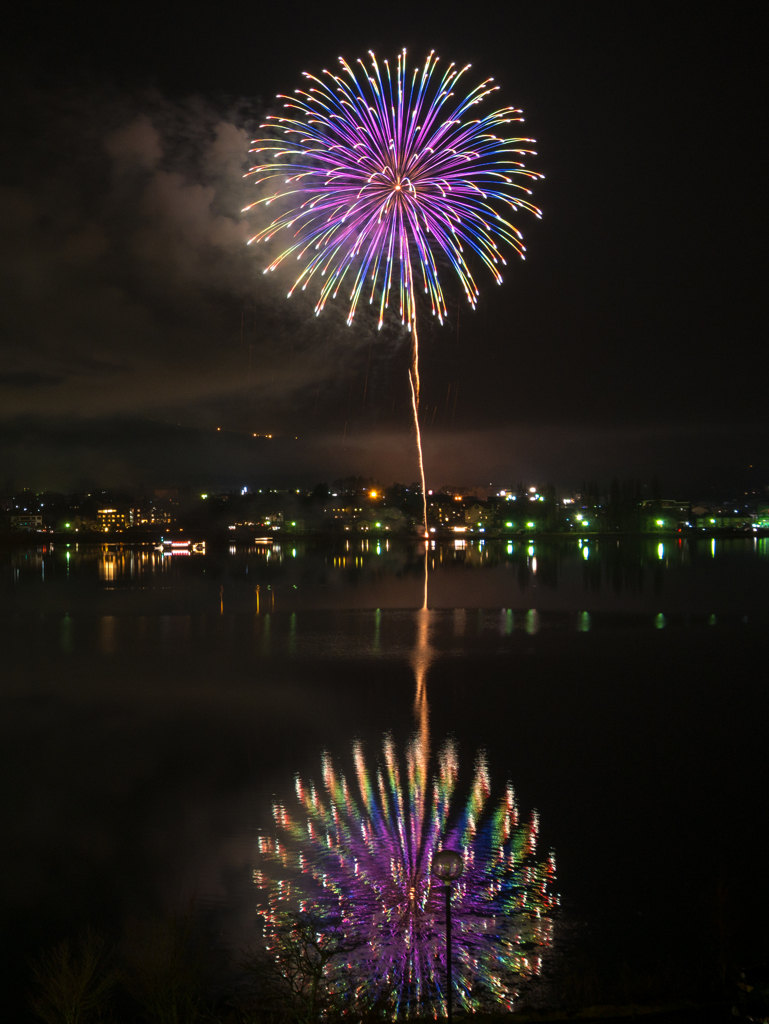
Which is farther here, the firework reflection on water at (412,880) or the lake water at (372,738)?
the lake water at (372,738)

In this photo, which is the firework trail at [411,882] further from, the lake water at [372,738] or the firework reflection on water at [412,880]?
the lake water at [372,738]

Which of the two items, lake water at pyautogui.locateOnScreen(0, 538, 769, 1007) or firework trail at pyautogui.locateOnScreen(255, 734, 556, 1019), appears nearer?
firework trail at pyautogui.locateOnScreen(255, 734, 556, 1019)

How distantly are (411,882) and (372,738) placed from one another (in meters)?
3.12

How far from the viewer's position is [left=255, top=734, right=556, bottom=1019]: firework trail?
14.3 ft

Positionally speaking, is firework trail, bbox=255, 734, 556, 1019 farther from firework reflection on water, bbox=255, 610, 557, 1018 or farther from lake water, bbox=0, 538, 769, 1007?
lake water, bbox=0, 538, 769, 1007

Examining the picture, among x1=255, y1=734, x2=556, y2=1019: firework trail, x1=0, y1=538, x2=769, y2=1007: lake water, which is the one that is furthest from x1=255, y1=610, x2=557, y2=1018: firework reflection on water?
x1=0, y1=538, x2=769, y2=1007: lake water

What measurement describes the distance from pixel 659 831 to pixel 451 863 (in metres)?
2.90

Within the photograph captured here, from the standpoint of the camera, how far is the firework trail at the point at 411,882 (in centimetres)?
436

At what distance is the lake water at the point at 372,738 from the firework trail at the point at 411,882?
0.22 meters

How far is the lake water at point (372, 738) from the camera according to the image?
5.26 metres

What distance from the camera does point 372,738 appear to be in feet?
27.7

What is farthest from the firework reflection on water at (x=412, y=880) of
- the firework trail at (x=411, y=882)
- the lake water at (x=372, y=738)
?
the lake water at (x=372, y=738)

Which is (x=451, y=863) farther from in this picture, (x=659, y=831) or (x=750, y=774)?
(x=750, y=774)

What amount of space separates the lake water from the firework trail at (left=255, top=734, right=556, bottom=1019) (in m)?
0.22
